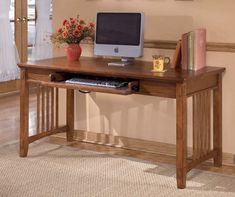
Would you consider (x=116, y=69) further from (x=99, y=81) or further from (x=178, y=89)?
(x=178, y=89)

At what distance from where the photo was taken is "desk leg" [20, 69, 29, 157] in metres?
4.08

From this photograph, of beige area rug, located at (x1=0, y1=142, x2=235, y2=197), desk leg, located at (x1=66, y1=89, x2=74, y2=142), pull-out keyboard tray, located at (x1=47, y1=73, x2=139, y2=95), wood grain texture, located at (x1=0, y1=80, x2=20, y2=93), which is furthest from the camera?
wood grain texture, located at (x1=0, y1=80, x2=20, y2=93)

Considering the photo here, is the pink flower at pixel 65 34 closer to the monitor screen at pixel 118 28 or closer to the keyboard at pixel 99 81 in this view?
the monitor screen at pixel 118 28

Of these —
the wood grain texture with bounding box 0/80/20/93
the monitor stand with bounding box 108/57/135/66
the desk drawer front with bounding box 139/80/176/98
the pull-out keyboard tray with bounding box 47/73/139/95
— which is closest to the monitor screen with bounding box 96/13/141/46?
the monitor stand with bounding box 108/57/135/66

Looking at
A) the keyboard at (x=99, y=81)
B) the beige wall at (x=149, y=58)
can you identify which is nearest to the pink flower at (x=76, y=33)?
the beige wall at (x=149, y=58)

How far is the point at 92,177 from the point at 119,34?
1.06 m

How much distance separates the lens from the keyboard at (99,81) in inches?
143

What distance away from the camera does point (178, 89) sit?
3441 mm

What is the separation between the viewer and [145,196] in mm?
3352

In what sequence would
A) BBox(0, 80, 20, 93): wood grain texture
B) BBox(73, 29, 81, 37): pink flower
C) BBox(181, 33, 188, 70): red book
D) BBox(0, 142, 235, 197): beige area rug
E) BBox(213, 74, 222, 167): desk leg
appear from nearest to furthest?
BBox(0, 142, 235, 197): beige area rug, BBox(181, 33, 188, 70): red book, BBox(213, 74, 222, 167): desk leg, BBox(73, 29, 81, 37): pink flower, BBox(0, 80, 20, 93): wood grain texture

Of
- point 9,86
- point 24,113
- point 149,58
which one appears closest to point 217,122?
point 149,58

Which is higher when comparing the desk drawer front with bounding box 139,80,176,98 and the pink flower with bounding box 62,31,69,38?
the pink flower with bounding box 62,31,69,38

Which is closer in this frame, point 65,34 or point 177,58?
point 177,58

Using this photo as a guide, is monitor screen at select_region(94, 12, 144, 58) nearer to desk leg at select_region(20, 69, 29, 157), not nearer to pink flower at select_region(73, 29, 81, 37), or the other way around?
pink flower at select_region(73, 29, 81, 37)
